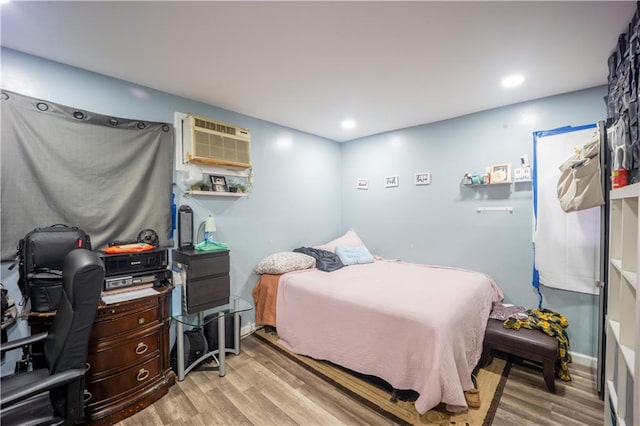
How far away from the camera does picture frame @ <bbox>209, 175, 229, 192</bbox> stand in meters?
2.84

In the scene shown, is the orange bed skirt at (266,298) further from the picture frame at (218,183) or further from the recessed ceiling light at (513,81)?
the recessed ceiling light at (513,81)

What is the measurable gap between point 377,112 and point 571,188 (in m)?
1.94

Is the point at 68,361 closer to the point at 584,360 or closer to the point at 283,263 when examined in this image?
the point at 283,263

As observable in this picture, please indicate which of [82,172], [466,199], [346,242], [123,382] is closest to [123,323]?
[123,382]

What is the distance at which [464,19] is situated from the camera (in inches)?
62.5

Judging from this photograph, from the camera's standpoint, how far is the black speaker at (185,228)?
101 inches

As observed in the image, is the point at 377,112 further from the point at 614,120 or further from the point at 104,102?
the point at 104,102

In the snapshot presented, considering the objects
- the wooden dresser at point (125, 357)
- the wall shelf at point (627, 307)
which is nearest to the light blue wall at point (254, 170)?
the wooden dresser at point (125, 357)

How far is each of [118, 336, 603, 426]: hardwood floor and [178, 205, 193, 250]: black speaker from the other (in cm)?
116

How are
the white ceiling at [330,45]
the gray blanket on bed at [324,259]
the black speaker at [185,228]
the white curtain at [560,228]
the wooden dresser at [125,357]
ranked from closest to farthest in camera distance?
the white ceiling at [330,45] → the wooden dresser at [125,357] → the white curtain at [560,228] → the black speaker at [185,228] → the gray blanket on bed at [324,259]

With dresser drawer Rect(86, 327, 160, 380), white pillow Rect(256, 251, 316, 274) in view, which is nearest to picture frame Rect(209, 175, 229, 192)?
white pillow Rect(256, 251, 316, 274)

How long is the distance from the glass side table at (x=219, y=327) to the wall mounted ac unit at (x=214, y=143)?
1.44 m

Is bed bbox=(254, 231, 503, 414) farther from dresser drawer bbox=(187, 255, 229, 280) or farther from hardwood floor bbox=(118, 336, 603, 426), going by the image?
dresser drawer bbox=(187, 255, 229, 280)

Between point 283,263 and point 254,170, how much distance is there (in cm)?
119
